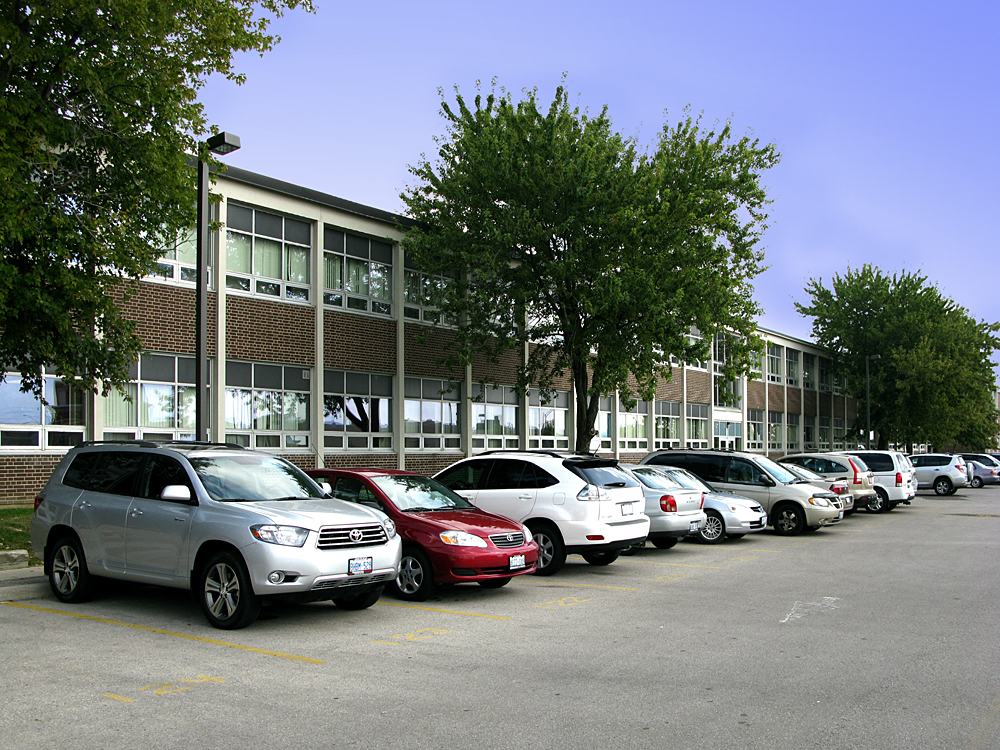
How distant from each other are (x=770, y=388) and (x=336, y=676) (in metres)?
49.8

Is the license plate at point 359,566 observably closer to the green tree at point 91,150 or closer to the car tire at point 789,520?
the green tree at point 91,150

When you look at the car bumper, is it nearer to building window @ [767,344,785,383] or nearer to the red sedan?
the red sedan

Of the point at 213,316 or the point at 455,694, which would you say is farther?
the point at 213,316

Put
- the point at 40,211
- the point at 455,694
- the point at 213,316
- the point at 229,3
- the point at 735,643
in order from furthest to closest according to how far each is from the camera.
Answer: the point at 213,316 → the point at 229,3 → the point at 40,211 → the point at 735,643 → the point at 455,694

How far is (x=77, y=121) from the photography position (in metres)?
13.6

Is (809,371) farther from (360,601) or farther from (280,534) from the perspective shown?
(280,534)

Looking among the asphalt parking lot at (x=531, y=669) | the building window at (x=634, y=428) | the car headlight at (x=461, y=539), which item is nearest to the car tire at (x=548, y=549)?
the asphalt parking lot at (x=531, y=669)

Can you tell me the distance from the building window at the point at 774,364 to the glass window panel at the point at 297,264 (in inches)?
1432

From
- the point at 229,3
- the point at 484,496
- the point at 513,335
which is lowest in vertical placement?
the point at 484,496

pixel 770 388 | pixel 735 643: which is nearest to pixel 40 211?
pixel 735 643

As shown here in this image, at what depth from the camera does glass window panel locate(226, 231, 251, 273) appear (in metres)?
21.4

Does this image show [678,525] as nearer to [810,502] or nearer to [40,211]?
[810,502]

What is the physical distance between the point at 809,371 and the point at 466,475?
5104 centimetres

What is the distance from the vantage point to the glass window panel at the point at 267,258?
72.6 feet
